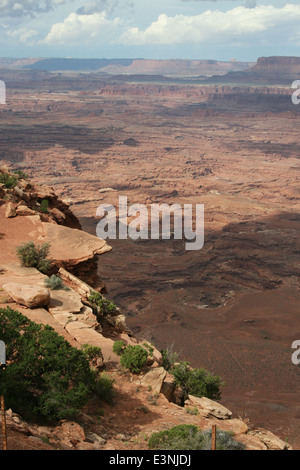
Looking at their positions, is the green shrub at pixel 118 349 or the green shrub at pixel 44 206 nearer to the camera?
the green shrub at pixel 118 349

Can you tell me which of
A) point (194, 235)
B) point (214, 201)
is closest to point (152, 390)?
point (194, 235)

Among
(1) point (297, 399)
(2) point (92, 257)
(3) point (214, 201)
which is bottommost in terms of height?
(1) point (297, 399)

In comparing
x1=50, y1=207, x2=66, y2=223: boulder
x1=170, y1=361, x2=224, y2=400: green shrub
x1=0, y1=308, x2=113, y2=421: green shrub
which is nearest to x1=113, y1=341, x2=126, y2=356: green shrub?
x1=0, y1=308, x2=113, y2=421: green shrub

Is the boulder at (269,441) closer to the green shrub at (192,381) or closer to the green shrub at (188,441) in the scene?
the green shrub at (188,441)

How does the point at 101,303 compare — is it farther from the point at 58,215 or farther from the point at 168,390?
the point at 58,215

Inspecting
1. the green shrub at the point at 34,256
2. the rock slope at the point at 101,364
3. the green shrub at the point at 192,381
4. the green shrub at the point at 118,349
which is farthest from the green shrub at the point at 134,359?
the green shrub at the point at 34,256

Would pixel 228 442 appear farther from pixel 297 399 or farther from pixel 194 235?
pixel 194 235
